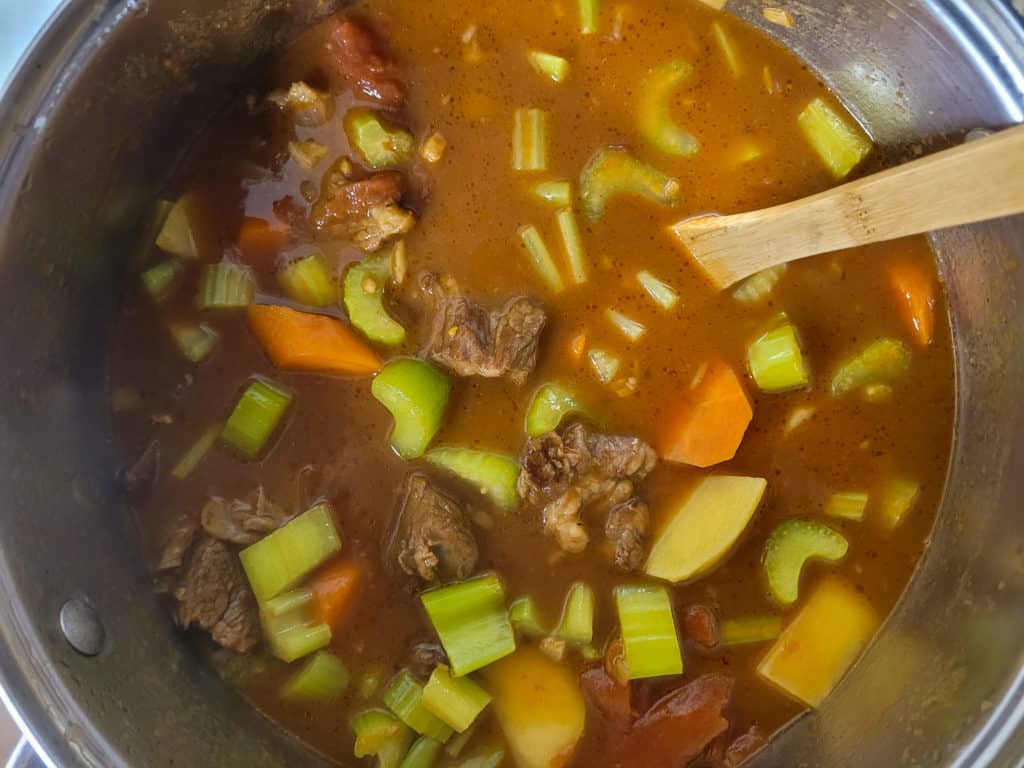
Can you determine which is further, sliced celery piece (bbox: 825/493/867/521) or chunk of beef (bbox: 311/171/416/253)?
sliced celery piece (bbox: 825/493/867/521)


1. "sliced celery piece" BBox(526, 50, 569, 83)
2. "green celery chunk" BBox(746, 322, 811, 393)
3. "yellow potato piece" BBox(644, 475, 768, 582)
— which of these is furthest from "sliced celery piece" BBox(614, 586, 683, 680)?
"sliced celery piece" BBox(526, 50, 569, 83)

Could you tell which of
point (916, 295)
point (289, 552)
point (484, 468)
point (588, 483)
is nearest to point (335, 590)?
point (289, 552)

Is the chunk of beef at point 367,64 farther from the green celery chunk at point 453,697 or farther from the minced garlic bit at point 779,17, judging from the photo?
the green celery chunk at point 453,697

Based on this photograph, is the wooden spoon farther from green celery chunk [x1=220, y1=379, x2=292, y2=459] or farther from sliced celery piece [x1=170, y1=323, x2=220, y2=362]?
sliced celery piece [x1=170, y1=323, x2=220, y2=362]

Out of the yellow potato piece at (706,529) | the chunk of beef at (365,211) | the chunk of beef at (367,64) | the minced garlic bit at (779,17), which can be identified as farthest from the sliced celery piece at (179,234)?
the minced garlic bit at (779,17)

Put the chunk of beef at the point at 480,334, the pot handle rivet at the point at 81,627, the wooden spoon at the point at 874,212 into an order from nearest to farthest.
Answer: the wooden spoon at the point at 874,212 → the pot handle rivet at the point at 81,627 → the chunk of beef at the point at 480,334

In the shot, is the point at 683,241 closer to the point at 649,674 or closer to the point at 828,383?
the point at 828,383

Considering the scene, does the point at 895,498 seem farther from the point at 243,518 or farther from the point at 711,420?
the point at 243,518
